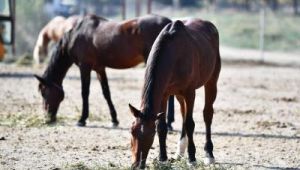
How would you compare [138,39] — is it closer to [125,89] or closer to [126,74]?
[125,89]

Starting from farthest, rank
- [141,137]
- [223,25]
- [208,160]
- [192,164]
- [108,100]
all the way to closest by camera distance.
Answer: [223,25] → [108,100] → [208,160] → [192,164] → [141,137]

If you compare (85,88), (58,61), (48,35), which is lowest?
(48,35)

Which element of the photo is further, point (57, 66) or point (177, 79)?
point (57, 66)

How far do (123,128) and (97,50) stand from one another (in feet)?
4.15

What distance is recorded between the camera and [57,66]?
405 inches

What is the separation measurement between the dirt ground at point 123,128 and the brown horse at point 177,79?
1.87ft

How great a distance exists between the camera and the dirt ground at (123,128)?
25.4ft

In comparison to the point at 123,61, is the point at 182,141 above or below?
below

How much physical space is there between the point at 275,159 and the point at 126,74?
381 inches

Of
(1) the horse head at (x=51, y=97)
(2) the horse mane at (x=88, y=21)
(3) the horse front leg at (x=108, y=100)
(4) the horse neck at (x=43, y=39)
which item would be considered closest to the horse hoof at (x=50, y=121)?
(1) the horse head at (x=51, y=97)

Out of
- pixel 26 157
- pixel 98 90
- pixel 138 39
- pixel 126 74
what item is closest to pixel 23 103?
pixel 98 90

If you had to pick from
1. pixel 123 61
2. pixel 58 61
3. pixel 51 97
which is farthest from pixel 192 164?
pixel 58 61

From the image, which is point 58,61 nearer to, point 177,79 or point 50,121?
point 50,121

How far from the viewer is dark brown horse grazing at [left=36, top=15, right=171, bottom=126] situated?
966 centimetres
